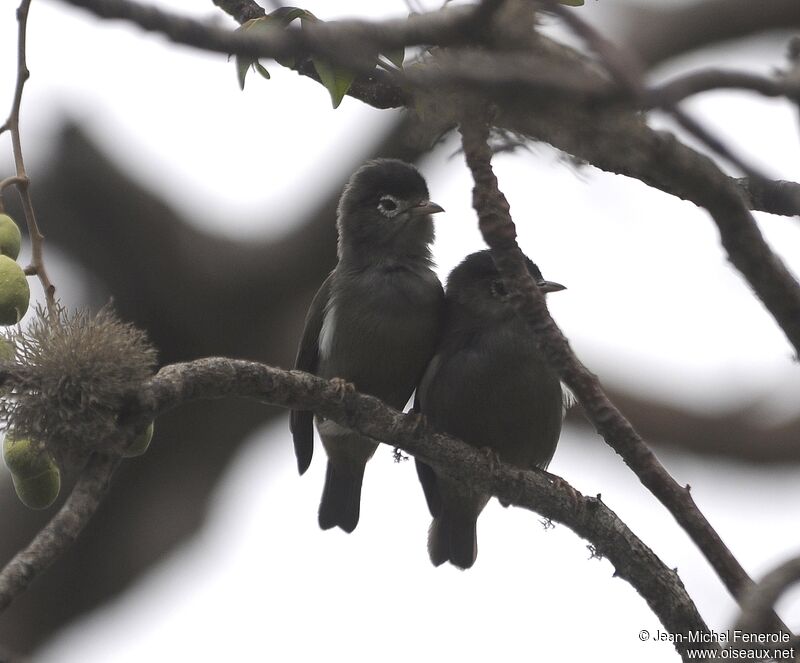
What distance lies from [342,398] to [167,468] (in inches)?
195

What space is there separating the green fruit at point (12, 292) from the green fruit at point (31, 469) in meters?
0.32

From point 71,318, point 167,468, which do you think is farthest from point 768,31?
point 167,468

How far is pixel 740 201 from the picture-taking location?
243 centimetres

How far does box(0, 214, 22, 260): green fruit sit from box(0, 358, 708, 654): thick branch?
0.55 metres

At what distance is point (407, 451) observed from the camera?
3895 mm

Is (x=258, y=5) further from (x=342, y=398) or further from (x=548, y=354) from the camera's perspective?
(x=548, y=354)

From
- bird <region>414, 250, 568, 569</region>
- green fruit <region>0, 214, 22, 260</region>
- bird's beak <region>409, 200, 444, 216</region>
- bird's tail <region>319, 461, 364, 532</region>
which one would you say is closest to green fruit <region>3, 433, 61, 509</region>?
green fruit <region>0, 214, 22, 260</region>

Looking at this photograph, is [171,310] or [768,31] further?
[171,310]

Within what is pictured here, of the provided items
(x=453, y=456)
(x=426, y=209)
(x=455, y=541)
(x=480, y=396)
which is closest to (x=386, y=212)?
(x=426, y=209)

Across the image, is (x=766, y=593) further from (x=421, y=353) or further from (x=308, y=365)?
(x=308, y=365)

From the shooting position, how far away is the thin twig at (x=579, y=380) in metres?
3.02

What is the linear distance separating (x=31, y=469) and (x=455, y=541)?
2878 millimetres

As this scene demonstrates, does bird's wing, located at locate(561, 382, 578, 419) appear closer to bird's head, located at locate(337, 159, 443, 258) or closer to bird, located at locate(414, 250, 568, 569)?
bird, located at locate(414, 250, 568, 569)

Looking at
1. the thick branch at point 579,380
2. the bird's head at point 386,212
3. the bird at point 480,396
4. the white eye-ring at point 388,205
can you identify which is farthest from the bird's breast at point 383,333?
the thick branch at point 579,380
